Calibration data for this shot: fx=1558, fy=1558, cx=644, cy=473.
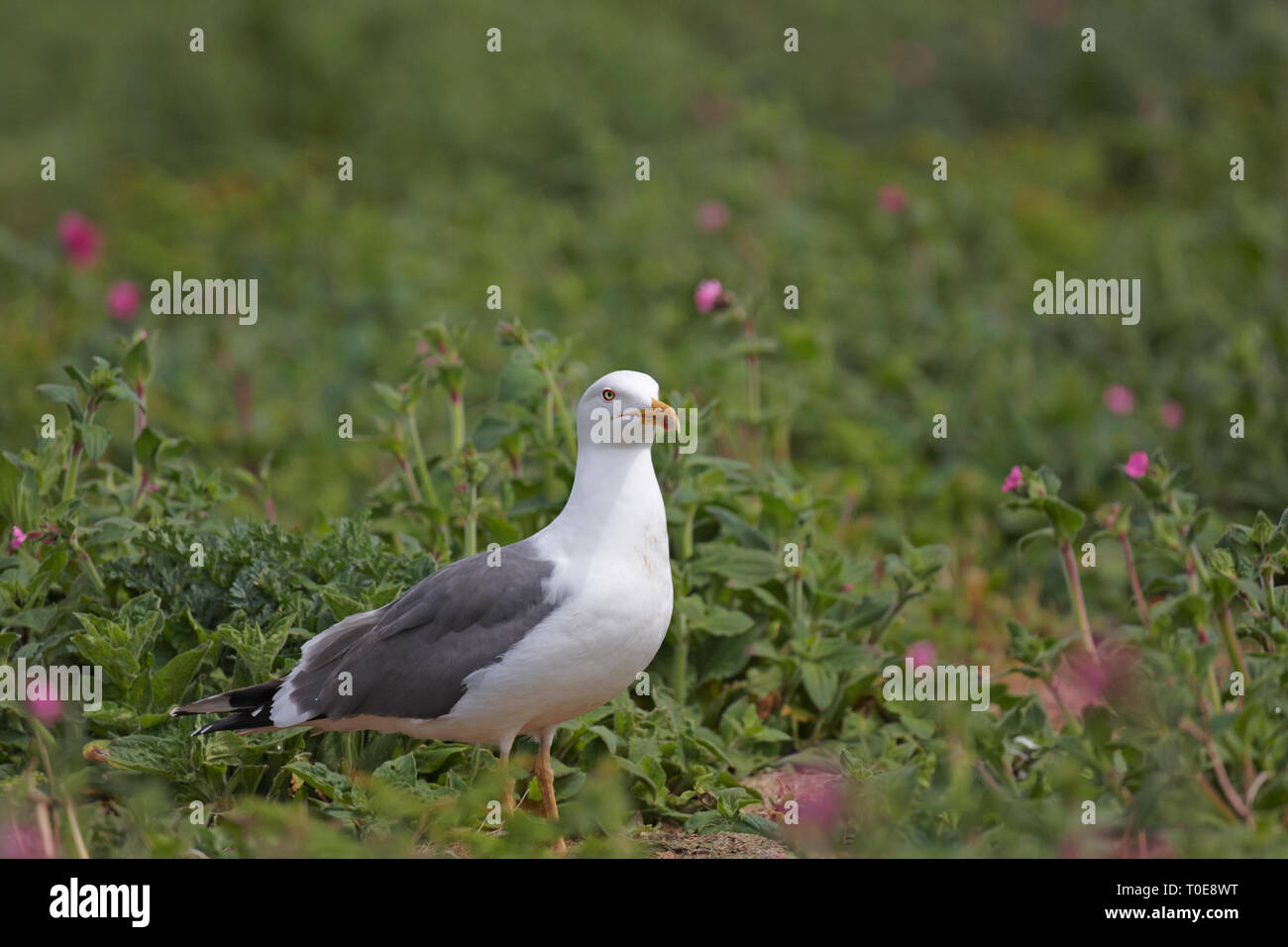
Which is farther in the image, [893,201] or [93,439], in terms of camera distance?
[893,201]

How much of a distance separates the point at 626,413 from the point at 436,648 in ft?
2.18

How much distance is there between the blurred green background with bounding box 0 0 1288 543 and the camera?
21.5ft

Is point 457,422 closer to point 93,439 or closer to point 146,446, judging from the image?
point 146,446

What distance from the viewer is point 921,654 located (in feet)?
14.9

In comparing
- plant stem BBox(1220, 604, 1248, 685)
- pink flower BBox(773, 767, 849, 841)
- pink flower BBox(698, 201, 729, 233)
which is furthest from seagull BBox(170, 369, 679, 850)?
pink flower BBox(698, 201, 729, 233)

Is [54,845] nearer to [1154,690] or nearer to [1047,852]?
[1047,852]

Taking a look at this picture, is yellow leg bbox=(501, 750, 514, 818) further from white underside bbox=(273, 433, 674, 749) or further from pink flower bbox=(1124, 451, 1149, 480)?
pink flower bbox=(1124, 451, 1149, 480)

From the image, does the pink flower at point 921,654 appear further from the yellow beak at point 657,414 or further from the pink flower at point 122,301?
the pink flower at point 122,301

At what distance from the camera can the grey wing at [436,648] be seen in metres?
3.37

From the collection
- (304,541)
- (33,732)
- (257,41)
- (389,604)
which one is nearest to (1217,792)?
Result: (389,604)

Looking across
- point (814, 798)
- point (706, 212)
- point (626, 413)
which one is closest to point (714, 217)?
point (706, 212)

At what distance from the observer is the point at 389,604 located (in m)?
3.64

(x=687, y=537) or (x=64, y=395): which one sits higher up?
(x=64, y=395)

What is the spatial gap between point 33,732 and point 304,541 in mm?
801
